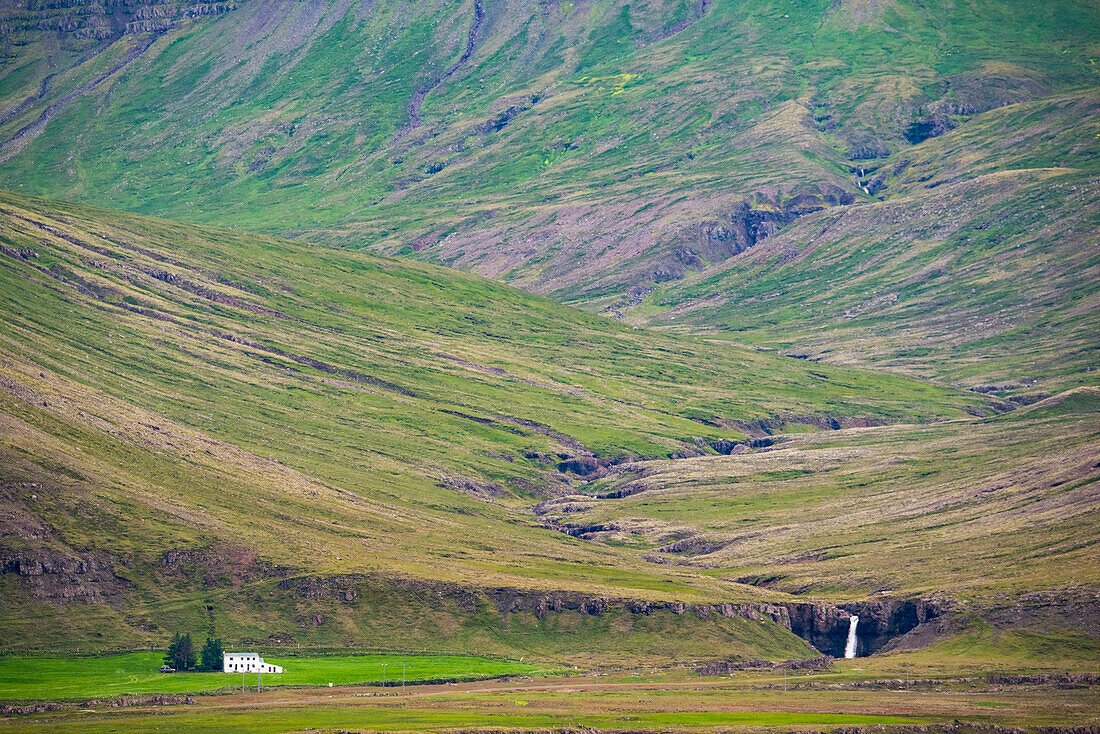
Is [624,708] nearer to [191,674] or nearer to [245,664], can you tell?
[245,664]

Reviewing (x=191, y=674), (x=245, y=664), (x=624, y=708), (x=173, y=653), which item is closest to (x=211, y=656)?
(x=173, y=653)

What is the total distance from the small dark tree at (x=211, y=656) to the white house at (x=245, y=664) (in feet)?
4.17

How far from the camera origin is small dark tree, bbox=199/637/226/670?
17999 centimetres

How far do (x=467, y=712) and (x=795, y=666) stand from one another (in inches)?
2118

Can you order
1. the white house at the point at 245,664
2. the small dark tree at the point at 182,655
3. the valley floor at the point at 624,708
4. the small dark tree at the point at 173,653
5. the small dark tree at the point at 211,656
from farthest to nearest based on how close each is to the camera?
1. the small dark tree at the point at 211,656
2. the small dark tree at the point at 173,653
3. the small dark tree at the point at 182,655
4. the white house at the point at 245,664
5. the valley floor at the point at 624,708

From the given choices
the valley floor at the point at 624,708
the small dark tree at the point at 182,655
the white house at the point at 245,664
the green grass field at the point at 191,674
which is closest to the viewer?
the valley floor at the point at 624,708

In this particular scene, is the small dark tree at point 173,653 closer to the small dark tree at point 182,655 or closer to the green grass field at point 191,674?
the small dark tree at point 182,655

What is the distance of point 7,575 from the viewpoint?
196750 mm

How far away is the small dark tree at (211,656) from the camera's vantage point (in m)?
180

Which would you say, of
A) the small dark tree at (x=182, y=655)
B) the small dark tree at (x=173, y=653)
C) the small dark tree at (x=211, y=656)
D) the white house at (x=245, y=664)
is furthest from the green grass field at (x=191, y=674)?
the small dark tree at (x=211, y=656)

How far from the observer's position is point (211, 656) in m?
→ 181

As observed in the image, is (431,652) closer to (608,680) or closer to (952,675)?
(608,680)

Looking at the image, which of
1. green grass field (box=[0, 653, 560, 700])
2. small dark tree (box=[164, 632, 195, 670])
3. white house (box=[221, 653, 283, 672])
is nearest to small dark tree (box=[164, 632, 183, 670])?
small dark tree (box=[164, 632, 195, 670])

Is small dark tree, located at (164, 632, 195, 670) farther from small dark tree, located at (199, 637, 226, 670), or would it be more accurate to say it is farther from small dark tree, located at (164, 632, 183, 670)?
small dark tree, located at (199, 637, 226, 670)
